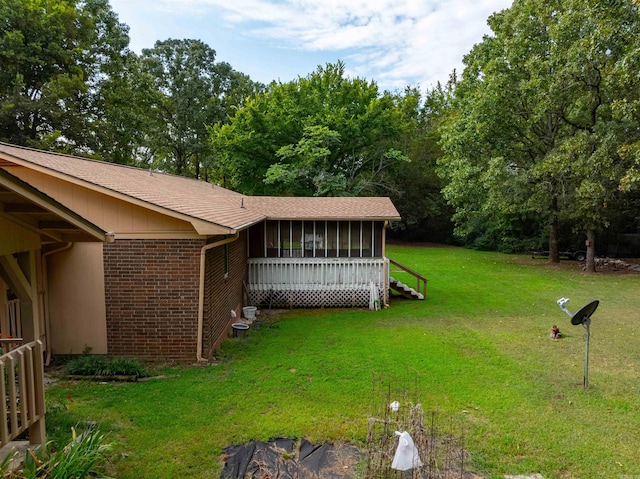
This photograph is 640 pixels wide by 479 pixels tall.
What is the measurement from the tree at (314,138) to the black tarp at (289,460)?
19.3 meters

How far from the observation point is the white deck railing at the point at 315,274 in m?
12.0

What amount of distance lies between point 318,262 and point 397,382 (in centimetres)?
585

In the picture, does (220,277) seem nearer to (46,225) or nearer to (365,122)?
(46,225)

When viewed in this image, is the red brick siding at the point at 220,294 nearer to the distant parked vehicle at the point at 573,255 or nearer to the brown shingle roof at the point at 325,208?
the brown shingle roof at the point at 325,208

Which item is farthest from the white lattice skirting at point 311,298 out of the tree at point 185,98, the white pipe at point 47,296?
the tree at point 185,98

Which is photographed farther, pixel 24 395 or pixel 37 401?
pixel 37 401

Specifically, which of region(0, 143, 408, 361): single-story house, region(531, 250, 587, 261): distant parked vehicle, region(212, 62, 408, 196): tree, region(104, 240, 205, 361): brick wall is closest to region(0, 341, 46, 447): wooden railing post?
region(0, 143, 408, 361): single-story house

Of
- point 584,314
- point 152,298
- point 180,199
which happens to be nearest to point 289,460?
point 152,298

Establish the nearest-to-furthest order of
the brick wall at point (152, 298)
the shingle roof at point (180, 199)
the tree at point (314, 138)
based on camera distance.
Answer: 1. the shingle roof at point (180, 199)
2. the brick wall at point (152, 298)
3. the tree at point (314, 138)

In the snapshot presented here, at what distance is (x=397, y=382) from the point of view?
658cm

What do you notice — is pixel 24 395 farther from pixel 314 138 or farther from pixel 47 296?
pixel 314 138

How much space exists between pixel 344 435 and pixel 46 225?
437cm

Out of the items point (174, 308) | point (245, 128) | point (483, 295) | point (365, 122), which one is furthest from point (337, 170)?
point (174, 308)

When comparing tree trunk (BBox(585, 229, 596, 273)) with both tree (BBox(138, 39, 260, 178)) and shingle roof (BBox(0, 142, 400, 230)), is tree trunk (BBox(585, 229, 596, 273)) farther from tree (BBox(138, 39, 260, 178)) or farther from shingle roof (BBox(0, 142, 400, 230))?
tree (BBox(138, 39, 260, 178))
